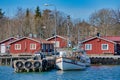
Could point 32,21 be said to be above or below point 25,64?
above

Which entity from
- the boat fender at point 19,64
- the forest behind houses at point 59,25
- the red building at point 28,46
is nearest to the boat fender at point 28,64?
the boat fender at point 19,64

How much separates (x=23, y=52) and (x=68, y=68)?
36.4 meters

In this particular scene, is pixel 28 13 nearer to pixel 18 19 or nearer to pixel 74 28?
pixel 18 19

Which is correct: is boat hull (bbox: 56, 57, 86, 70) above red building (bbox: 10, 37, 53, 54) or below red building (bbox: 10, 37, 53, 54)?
below

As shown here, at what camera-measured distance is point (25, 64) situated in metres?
64.8

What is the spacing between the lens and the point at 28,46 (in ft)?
335

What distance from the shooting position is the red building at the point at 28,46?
10134 centimetres

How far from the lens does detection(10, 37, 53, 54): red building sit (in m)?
101

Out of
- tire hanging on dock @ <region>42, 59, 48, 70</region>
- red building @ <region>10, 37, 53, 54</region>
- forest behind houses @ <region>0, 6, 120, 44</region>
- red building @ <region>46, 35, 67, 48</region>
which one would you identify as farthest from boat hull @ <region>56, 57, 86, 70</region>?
forest behind houses @ <region>0, 6, 120, 44</region>

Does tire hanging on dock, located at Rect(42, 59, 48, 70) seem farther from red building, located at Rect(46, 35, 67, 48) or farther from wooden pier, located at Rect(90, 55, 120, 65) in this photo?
red building, located at Rect(46, 35, 67, 48)

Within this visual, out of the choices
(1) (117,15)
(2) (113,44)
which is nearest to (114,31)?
(1) (117,15)

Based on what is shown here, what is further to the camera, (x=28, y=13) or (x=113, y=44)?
(x=28, y=13)

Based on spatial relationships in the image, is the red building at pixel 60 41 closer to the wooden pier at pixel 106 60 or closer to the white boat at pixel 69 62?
the wooden pier at pixel 106 60

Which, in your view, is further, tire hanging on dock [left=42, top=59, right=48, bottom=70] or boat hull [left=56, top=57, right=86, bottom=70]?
boat hull [left=56, top=57, right=86, bottom=70]
